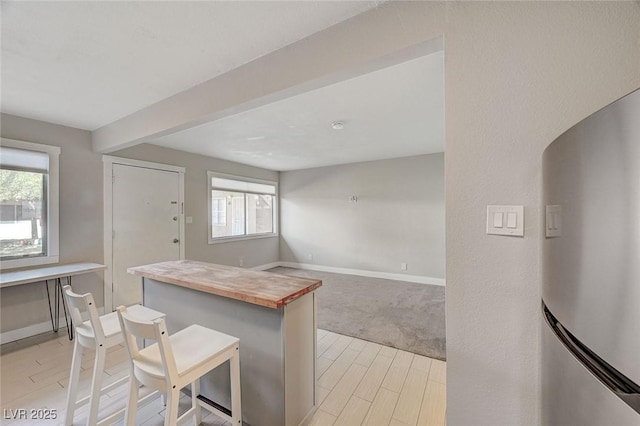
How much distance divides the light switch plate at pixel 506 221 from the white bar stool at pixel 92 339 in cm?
192

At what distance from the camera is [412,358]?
2361 mm

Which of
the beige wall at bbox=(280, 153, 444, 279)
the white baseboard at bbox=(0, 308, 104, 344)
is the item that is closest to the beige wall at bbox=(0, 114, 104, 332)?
the white baseboard at bbox=(0, 308, 104, 344)

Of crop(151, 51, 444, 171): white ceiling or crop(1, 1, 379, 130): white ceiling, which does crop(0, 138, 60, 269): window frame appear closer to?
crop(1, 1, 379, 130): white ceiling

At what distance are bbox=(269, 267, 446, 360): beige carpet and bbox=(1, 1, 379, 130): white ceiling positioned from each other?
2782mm

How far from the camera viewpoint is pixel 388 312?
133 inches

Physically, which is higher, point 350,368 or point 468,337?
point 468,337

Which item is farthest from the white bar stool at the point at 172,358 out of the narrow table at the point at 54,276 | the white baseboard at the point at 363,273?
the white baseboard at the point at 363,273

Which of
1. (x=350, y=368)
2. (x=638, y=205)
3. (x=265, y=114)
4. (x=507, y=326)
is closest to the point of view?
(x=638, y=205)

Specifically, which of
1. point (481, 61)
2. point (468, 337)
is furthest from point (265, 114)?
point (468, 337)

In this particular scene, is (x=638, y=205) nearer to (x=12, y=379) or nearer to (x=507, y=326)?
(x=507, y=326)

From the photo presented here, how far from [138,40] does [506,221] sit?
2146 mm

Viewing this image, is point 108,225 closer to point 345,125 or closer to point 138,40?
point 138,40

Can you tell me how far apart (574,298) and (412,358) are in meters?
2.13

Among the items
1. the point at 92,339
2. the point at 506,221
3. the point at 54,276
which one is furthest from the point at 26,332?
the point at 506,221
